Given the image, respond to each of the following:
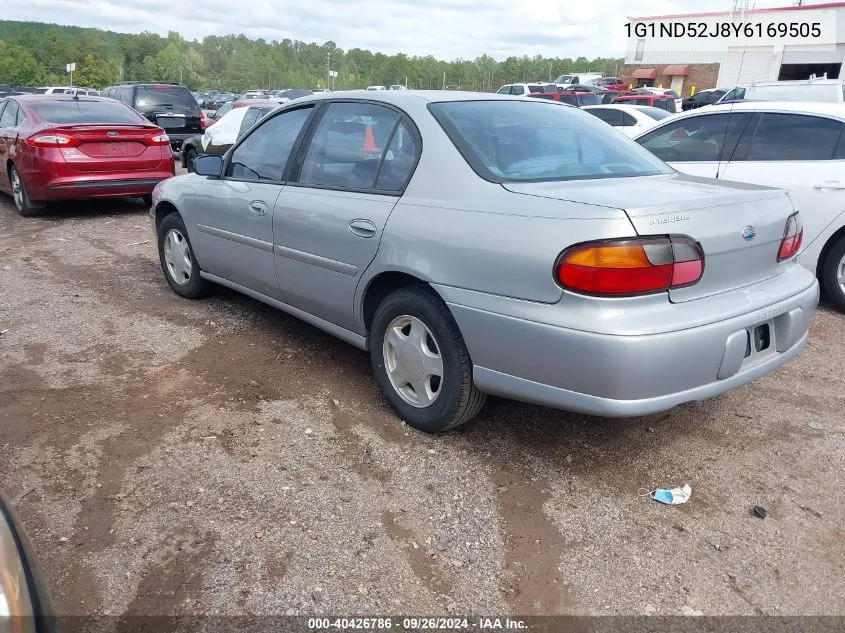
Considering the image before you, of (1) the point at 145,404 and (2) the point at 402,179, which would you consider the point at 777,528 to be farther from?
(1) the point at 145,404

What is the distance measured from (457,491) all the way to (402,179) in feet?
4.91

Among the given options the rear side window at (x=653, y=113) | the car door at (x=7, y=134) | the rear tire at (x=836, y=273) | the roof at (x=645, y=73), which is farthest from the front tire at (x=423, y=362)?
the roof at (x=645, y=73)

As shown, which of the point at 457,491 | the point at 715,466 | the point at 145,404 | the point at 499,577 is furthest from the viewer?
the point at 145,404

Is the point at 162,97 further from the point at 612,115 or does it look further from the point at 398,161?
the point at 398,161

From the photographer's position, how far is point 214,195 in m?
4.64

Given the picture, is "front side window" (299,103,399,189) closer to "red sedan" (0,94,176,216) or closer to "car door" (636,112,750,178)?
"car door" (636,112,750,178)

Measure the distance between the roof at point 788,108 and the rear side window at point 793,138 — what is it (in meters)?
0.05

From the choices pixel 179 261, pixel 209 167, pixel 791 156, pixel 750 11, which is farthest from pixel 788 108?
pixel 750 11

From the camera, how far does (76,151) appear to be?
8172mm

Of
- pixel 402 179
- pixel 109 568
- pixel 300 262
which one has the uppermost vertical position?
pixel 402 179

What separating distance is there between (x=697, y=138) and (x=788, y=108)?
72 centimetres

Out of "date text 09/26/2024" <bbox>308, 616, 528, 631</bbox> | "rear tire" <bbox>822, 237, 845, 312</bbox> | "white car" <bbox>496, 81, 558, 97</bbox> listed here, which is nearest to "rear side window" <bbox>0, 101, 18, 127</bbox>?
"date text 09/26/2024" <bbox>308, 616, 528, 631</bbox>

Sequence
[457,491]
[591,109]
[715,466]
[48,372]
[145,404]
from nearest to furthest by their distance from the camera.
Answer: [457,491], [715,466], [145,404], [48,372], [591,109]

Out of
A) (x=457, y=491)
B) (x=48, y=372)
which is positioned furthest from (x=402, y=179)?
(x=48, y=372)
